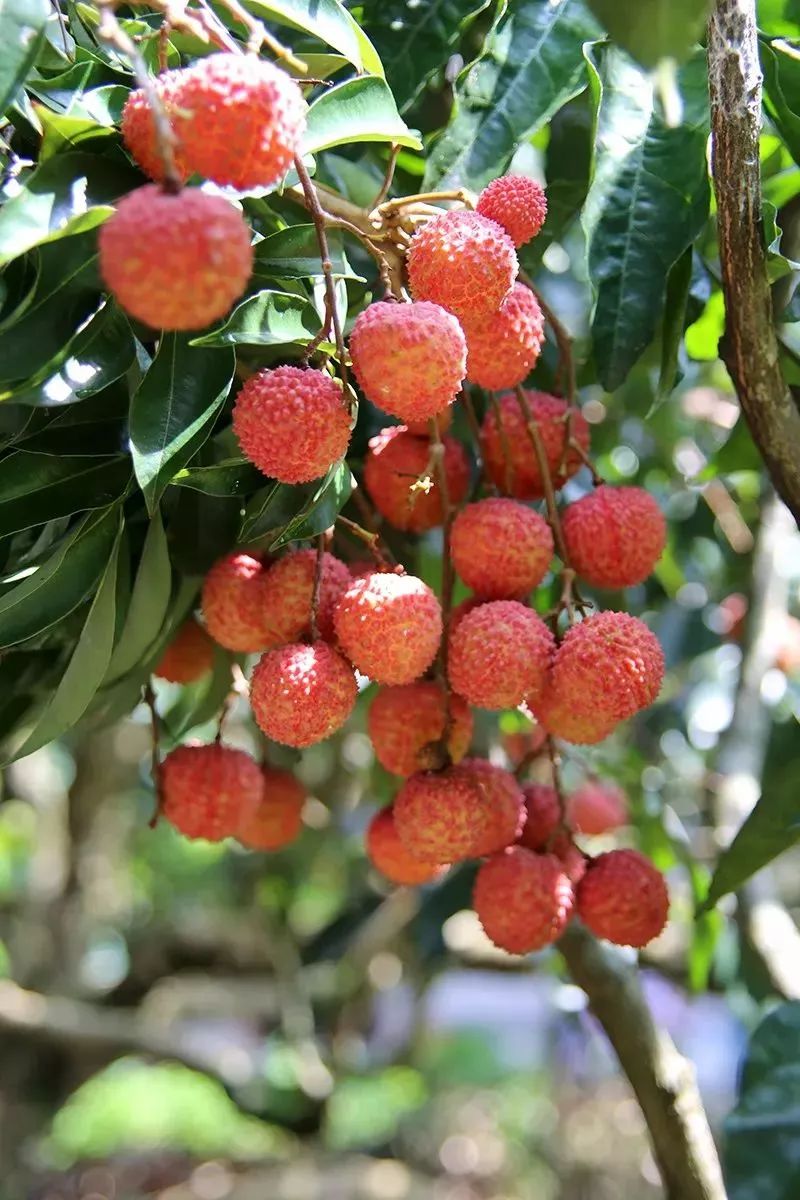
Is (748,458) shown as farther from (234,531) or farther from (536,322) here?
(234,531)

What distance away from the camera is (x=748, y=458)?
956 mm

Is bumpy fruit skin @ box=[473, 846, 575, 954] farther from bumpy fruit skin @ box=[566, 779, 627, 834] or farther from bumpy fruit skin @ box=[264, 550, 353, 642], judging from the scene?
bumpy fruit skin @ box=[566, 779, 627, 834]

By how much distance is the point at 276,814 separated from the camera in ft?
3.06

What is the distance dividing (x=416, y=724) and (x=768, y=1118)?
0.41 metres

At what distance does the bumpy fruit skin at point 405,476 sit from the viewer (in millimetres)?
772

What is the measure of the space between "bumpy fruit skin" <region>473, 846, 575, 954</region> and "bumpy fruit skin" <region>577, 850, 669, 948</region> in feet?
0.07

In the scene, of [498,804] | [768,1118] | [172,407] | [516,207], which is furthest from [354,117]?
[768,1118]

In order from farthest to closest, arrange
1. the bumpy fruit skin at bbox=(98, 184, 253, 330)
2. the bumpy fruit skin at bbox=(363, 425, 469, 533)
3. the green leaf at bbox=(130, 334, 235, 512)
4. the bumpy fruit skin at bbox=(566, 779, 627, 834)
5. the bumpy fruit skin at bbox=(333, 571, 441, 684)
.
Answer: the bumpy fruit skin at bbox=(566, 779, 627, 834) < the bumpy fruit skin at bbox=(363, 425, 469, 533) < the bumpy fruit skin at bbox=(333, 571, 441, 684) < the green leaf at bbox=(130, 334, 235, 512) < the bumpy fruit skin at bbox=(98, 184, 253, 330)

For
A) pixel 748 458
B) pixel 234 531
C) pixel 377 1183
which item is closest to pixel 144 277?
pixel 234 531

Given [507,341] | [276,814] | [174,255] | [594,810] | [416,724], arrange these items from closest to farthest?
[174,255]
[507,341]
[416,724]
[276,814]
[594,810]

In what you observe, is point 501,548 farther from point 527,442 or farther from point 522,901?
point 522,901

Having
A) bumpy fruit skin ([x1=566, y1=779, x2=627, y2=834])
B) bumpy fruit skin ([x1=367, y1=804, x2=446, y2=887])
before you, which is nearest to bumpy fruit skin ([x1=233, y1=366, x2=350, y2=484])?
bumpy fruit skin ([x1=367, y1=804, x2=446, y2=887])

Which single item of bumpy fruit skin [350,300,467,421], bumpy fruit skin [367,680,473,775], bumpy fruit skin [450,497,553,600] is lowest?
bumpy fruit skin [367,680,473,775]

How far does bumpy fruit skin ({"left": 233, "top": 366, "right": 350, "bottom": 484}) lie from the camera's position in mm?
577
